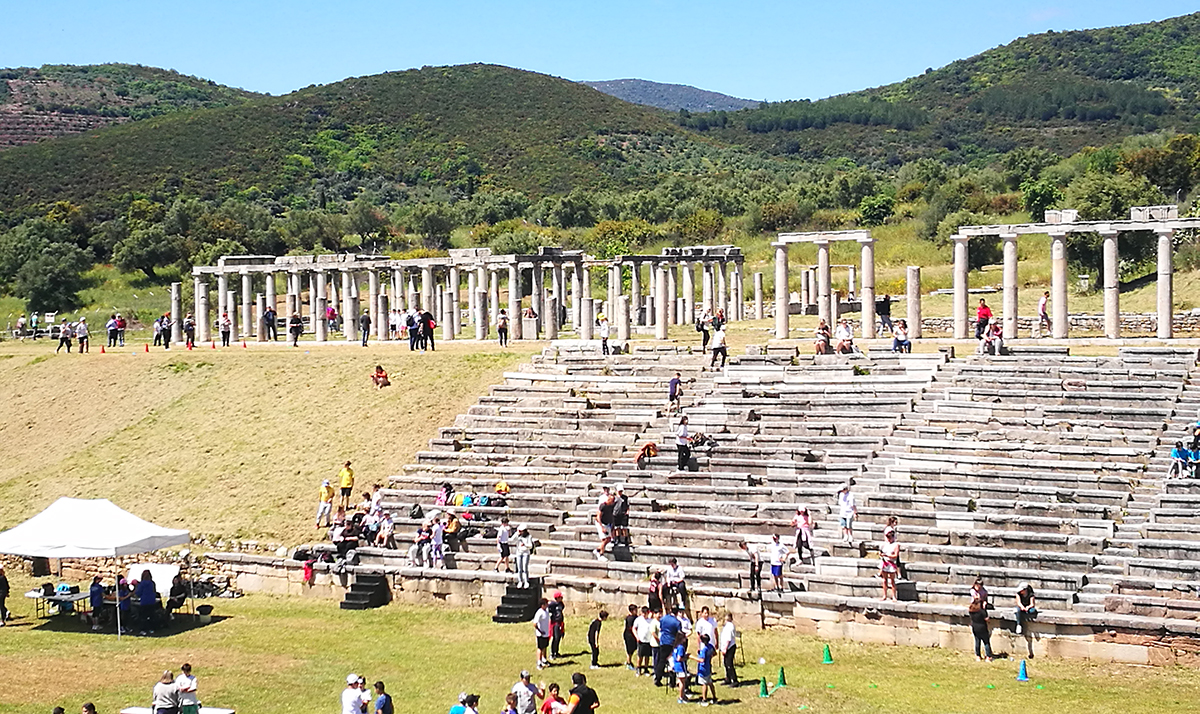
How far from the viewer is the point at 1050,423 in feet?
115

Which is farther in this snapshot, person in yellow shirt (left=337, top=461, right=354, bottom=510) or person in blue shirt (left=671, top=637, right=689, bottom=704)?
person in yellow shirt (left=337, top=461, right=354, bottom=510)

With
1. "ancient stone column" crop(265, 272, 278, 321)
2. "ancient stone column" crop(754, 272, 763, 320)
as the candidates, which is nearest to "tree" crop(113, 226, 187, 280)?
"ancient stone column" crop(265, 272, 278, 321)

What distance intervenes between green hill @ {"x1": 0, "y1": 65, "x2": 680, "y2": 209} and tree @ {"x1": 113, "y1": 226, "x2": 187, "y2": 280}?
112ft

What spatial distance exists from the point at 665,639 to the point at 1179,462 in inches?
504

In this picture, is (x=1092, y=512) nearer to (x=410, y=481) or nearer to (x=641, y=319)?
(x=410, y=481)

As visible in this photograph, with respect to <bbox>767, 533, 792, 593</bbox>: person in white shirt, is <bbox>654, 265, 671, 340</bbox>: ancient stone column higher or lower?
higher

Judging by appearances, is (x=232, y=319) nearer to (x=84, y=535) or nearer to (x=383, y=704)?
(x=84, y=535)

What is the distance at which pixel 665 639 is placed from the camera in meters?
24.4

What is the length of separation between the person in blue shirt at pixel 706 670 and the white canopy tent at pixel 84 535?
40.7 feet

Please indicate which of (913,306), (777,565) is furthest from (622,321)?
(777,565)

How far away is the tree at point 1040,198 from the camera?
292 feet

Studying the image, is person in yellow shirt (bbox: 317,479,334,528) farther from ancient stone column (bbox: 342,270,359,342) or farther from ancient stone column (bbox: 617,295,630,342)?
ancient stone column (bbox: 342,270,359,342)

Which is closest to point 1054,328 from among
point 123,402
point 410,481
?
point 410,481

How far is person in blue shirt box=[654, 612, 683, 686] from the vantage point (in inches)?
959
